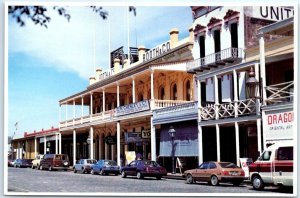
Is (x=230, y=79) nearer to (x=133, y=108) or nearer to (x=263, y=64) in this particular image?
(x=263, y=64)

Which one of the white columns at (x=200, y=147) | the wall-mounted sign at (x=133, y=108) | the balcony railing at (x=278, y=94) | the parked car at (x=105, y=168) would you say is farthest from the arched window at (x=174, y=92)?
the balcony railing at (x=278, y=94)

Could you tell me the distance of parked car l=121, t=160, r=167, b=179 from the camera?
23281 mm

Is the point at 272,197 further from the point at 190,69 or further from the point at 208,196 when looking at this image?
the point at 190,69

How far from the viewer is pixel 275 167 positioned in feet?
55.4

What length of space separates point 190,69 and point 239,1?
10529mm

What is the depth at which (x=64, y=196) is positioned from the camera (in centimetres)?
1490

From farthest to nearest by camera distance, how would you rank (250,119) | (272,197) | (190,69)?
(190,69), (250,119), (272,197)

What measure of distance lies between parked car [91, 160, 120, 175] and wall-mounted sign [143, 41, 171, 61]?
6.21 m

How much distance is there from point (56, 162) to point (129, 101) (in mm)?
5726

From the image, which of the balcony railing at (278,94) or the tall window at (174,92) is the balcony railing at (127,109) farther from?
the balcony railing at (278,94)

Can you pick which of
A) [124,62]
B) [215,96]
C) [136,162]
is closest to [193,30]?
[215,96]

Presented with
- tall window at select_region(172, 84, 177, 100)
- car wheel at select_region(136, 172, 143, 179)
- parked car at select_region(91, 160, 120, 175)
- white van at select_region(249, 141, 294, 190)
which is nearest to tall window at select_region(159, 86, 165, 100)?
tall window at select_region(172, 84, 177, 100)

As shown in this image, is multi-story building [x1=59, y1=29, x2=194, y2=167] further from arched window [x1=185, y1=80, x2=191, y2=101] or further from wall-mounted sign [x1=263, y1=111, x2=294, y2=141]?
wall-mounted sign [x1=263, y1=111, x2=294, y2=141]

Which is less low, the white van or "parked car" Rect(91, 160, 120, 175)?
the white van
